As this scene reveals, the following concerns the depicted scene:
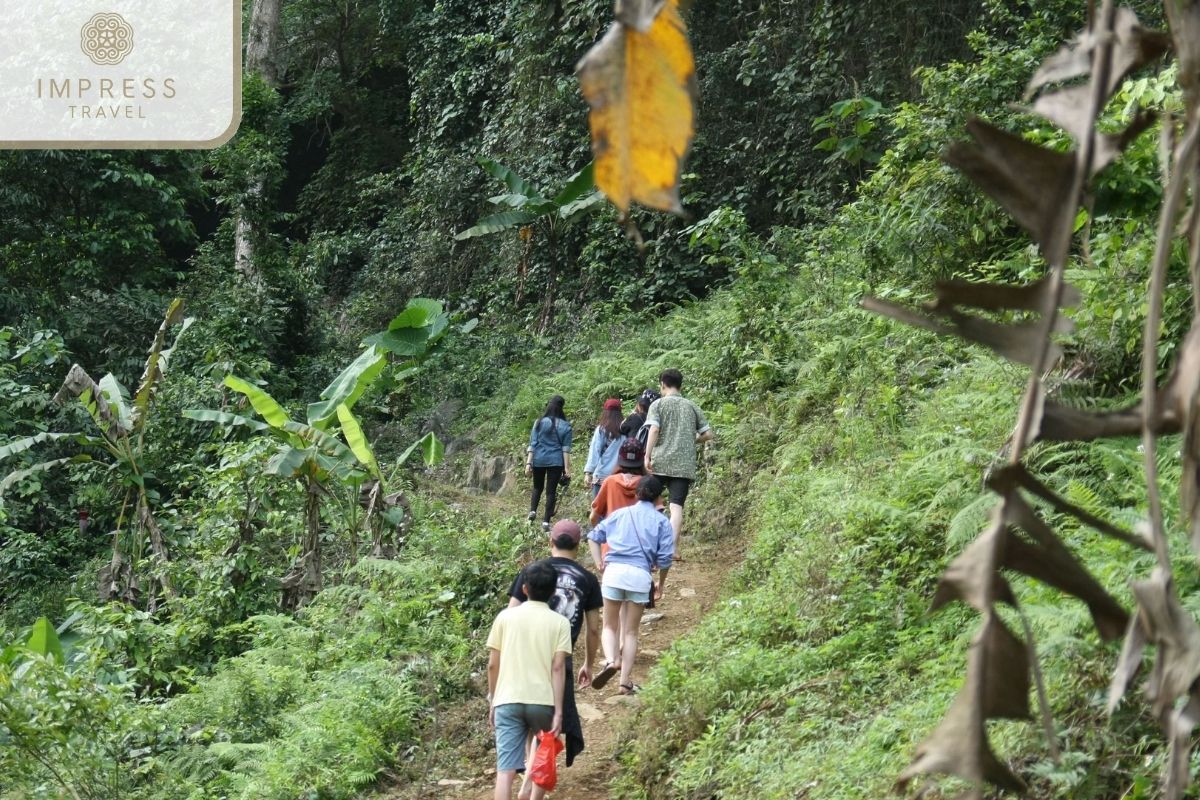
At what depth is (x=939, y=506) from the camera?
270 inches

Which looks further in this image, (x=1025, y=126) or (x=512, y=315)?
(x=512, y=315)

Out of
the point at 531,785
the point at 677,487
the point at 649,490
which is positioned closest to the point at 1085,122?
the point at 531,785

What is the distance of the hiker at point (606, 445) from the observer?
33.5 feet

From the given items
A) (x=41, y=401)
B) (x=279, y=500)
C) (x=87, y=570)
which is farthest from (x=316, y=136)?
(x=279, y=500)

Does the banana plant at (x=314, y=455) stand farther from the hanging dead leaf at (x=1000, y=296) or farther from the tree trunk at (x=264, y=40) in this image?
the tree trunk at (x=264, y=40)

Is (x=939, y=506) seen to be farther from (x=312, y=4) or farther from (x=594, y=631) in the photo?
(x=312, y=4)

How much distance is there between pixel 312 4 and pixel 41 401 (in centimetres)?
1343

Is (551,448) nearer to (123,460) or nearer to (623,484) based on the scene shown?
(623,484)

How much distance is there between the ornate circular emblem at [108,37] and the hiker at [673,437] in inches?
276

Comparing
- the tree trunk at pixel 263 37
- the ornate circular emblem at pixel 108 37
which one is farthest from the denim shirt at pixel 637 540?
the tree trunk at pixel 263 37

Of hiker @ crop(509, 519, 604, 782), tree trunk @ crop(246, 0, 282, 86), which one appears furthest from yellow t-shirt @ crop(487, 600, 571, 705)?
tree trunk @ crop(246, 0, 282, 86)

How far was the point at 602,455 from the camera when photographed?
1035cm

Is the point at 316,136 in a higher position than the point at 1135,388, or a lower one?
higher

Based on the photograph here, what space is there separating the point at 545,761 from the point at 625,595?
1751 mm
